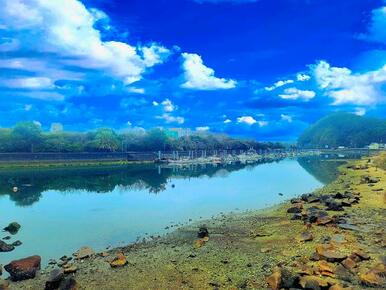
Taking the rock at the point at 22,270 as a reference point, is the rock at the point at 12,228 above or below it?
below

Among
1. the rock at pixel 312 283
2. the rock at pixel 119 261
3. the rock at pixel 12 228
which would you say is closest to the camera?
the rock at pixel 312 283

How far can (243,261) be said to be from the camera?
17.3 meters

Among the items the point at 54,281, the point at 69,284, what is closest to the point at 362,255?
the point at 69,284

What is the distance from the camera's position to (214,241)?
21641mm

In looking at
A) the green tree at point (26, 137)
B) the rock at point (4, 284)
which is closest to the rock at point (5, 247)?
the rock at point (4, 284)

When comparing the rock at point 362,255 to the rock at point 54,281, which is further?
the rock at point 362,255

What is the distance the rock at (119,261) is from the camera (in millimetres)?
17797

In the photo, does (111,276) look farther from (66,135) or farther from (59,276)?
(66,135)

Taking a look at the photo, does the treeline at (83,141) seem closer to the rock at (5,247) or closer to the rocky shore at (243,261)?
the rock at (5,247)

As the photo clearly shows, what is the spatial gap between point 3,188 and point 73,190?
1082 cm

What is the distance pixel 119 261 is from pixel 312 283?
8934mm

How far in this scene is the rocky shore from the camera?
14.3 m

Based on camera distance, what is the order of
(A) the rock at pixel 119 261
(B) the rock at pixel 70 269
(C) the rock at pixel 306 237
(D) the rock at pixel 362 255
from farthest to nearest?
(C) the rock at pixel 306 237, (A) the rock at pixel 119 261, (B) the rock at pixel 70 269, (D) the rock at pixel 362 255

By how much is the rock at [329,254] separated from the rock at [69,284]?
9834 millimetres
